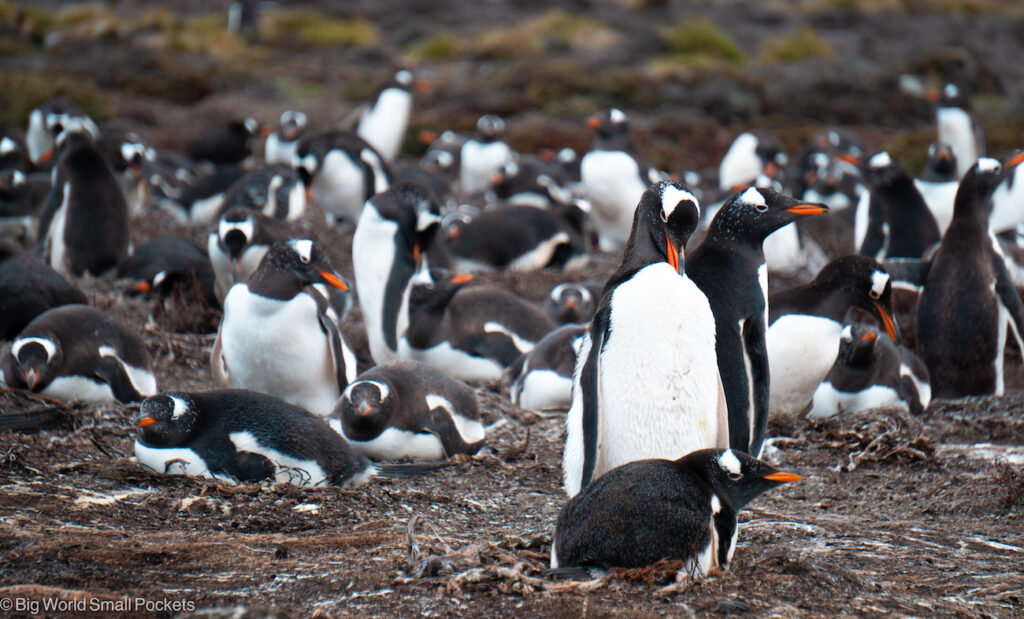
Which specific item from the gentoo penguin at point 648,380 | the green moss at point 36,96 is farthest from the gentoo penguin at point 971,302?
the green moss at point 36,96

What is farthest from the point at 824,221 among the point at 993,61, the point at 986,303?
the point at 993,61

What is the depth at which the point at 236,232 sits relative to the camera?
25.2 ft

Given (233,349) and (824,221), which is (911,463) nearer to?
(233,349)

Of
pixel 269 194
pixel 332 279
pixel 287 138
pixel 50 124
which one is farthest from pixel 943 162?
pixel 50 124

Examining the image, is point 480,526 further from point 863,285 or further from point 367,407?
point 863,285

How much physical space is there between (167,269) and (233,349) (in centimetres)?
269

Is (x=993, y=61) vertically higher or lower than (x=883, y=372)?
higher

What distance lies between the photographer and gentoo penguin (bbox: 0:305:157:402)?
5340 millimetres

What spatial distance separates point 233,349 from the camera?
19.2ft

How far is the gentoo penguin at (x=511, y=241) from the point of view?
10047 mm

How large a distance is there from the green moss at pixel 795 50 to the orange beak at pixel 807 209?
1061 inches

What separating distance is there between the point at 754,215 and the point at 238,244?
159 inches

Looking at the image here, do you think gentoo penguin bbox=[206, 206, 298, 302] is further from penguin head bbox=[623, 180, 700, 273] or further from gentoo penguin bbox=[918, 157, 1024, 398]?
gentoo penguin bbox=[918, 157, 1024, 398]

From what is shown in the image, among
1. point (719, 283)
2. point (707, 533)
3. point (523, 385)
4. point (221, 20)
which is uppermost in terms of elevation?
point (221, 20)
